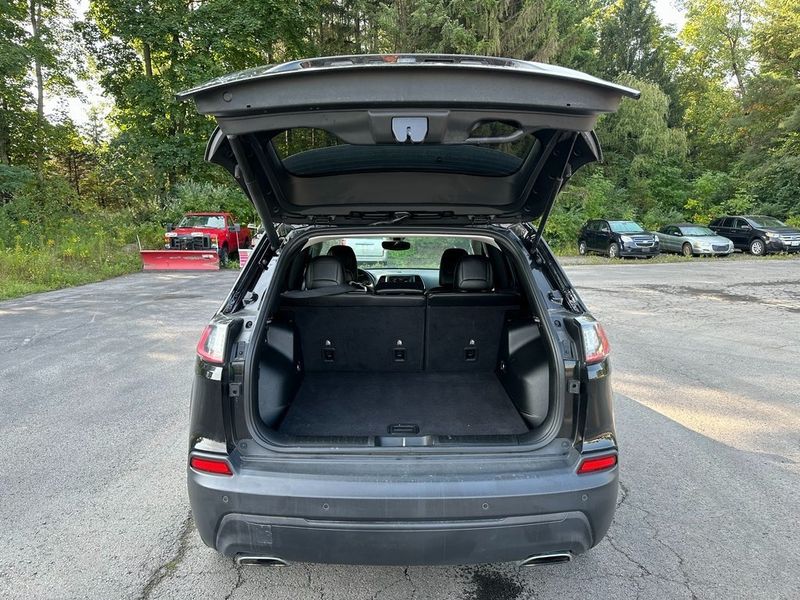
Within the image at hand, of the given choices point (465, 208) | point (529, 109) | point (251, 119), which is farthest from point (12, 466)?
point (529, 109)

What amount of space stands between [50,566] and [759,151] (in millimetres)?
32519

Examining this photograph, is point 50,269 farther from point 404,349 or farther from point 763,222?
point 763,222

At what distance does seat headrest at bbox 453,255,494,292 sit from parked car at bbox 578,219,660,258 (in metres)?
17.7

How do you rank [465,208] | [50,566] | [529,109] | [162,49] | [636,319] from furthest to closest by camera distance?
[162,49] → [636,319] → [465,208] → [50,566] → [529,109]

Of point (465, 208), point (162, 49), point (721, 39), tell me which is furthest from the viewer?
point (721, 39)

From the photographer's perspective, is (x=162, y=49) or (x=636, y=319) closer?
(x=636, y=319)

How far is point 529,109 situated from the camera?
5.32ft

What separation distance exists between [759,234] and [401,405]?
2207cm

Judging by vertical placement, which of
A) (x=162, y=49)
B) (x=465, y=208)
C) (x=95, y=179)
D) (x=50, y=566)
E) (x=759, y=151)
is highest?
(x=162, y=49)

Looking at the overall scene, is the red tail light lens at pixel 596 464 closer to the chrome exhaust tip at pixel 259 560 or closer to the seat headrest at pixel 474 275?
the chrome exhaust tip at pixel 259 560

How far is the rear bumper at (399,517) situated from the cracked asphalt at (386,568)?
48 cm

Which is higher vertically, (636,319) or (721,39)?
(721,39)

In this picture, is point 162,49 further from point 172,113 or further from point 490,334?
point 490,334

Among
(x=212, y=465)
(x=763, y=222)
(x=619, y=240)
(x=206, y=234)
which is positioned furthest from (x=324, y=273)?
(x=763, y=222)
